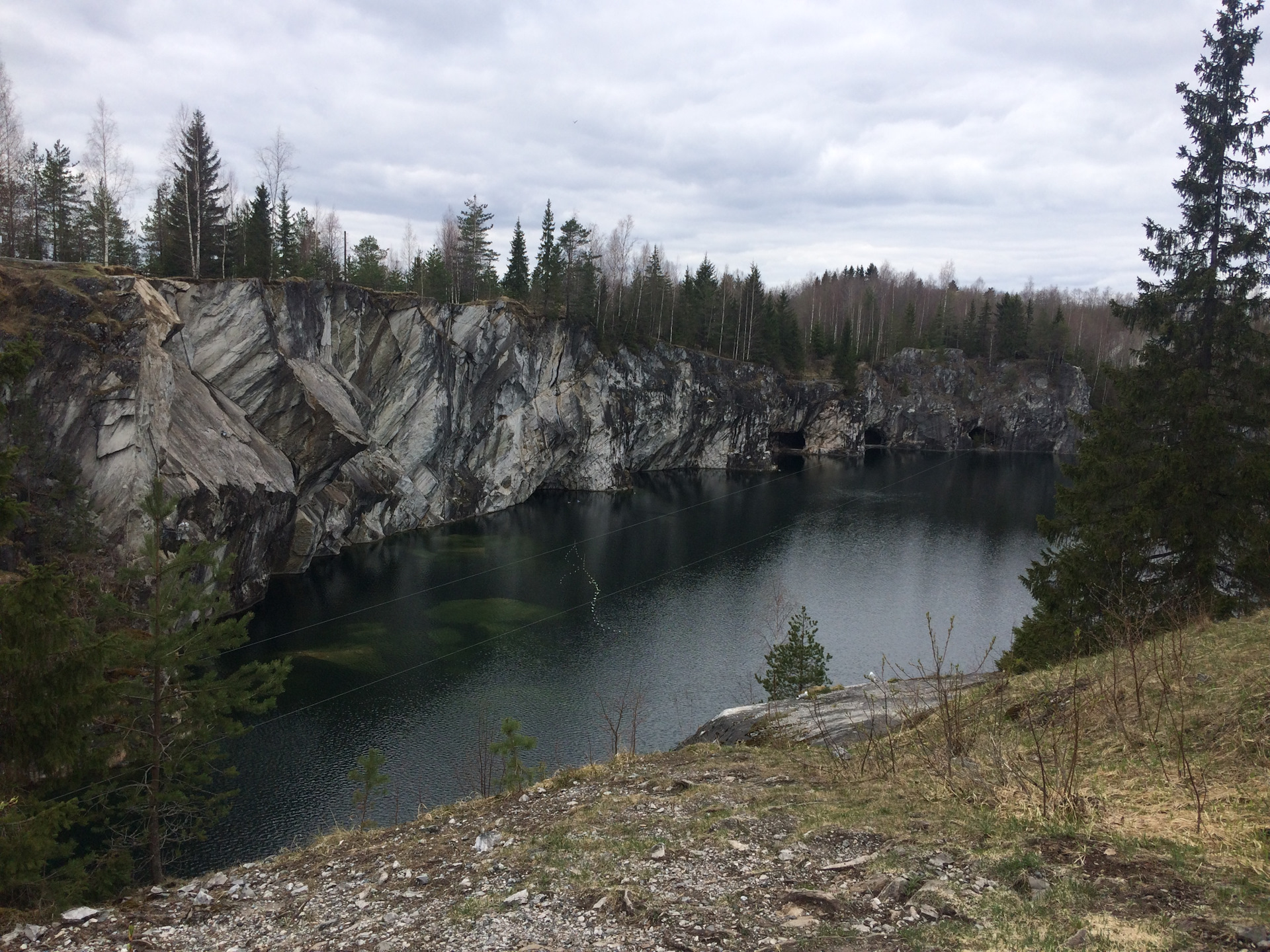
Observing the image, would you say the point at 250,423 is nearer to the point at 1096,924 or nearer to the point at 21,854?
the point at 21,854

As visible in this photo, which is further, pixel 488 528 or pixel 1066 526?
pixel 488 528

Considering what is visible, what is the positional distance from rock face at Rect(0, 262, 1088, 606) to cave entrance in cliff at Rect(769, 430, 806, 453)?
11.7 inches

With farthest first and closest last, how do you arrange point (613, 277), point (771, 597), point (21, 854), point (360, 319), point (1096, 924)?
point (613, 277)
point (360, 319)
point (771, 597)
point (21, 854)
point (1096, 924)

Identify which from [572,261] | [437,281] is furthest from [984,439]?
[437,281]

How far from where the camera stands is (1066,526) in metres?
15.2

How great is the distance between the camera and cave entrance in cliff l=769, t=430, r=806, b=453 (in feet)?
316

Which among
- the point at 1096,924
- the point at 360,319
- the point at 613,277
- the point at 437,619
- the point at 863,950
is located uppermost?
the point at 613,277

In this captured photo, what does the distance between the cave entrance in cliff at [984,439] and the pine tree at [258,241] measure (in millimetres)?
86936

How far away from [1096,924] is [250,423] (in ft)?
133

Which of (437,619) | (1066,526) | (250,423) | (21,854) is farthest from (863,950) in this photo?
(250,423)

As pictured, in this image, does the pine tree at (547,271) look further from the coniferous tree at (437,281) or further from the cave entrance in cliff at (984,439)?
the cave entrance in cliff at (984,439)

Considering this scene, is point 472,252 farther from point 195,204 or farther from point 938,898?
point 938,898

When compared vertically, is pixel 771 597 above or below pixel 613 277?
below

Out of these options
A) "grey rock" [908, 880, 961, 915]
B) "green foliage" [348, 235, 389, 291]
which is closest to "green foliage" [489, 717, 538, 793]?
"grey rock" [908, 880, 961, 915]
